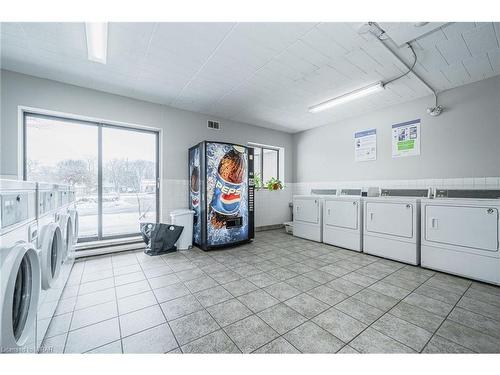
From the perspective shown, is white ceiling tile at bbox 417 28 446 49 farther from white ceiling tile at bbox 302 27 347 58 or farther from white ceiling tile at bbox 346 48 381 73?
white ceiling tile at bbox 302 27 347 58

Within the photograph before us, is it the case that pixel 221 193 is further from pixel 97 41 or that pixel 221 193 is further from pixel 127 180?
pixel 97 41

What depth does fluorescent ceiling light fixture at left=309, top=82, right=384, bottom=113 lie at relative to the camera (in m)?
3.21

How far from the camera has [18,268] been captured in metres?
0.97

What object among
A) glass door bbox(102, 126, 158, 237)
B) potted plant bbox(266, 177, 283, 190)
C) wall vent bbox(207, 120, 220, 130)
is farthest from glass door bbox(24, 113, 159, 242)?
potted plant bbox(266, 177, 283, 190)

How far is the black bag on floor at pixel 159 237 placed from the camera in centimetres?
352

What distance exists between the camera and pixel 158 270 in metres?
2.87

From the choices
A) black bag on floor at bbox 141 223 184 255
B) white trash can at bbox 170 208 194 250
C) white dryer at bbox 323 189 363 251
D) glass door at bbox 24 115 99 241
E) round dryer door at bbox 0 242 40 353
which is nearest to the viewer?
round dryer door at bbox 0 242 40 353

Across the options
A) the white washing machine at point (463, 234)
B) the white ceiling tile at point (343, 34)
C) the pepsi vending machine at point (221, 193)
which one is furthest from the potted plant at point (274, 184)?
the white ceiling tile at point (343, 34)

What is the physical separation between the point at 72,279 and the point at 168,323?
1750mm

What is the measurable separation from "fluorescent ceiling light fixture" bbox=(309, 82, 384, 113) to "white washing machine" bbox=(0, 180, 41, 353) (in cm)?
407

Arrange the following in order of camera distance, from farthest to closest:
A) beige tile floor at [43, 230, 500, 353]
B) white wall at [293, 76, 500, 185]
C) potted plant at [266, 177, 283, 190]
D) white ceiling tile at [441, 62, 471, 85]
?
1. potted plant at [266, 177, 283, 190]
2. white wall at [293, 76, 500, 185]
3. white ceiling tile at [441, 62, 471, 85]
4. beige tile floor at [43, 230, 500, 353]
